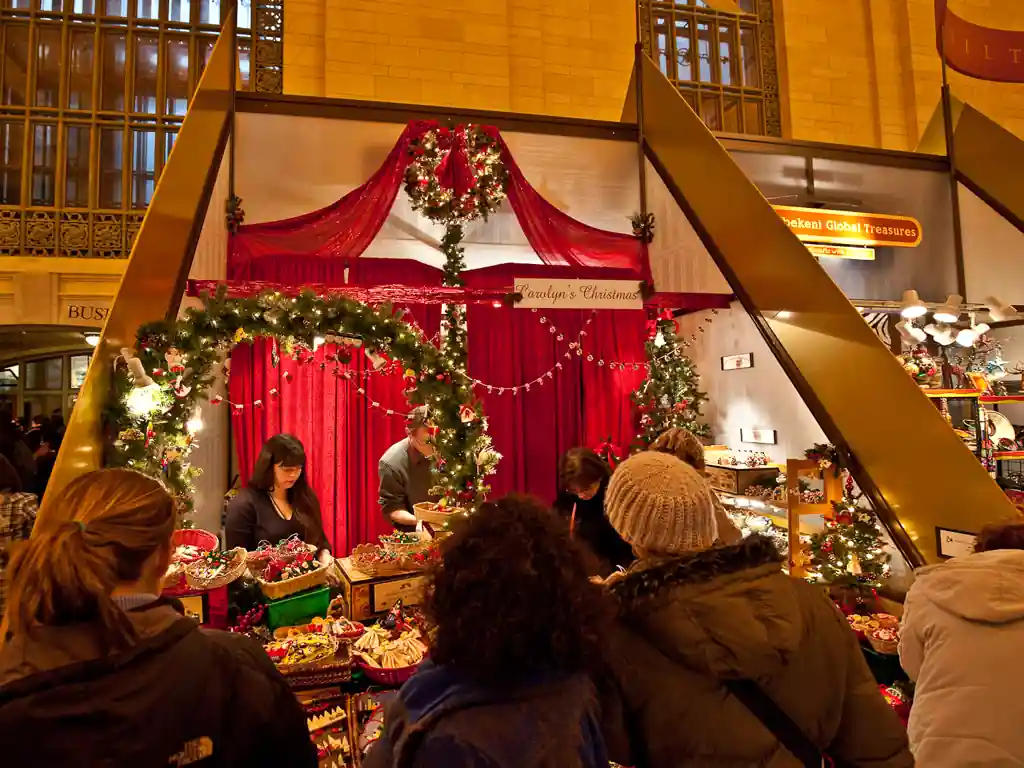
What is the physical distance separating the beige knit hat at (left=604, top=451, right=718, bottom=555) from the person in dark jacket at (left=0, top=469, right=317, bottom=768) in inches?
30.5

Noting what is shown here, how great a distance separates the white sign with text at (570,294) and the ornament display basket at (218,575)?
7.51ft

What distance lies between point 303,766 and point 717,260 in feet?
14.0

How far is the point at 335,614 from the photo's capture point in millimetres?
2670

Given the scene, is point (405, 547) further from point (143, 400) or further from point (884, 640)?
point (884, 640)

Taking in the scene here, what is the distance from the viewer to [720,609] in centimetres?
113

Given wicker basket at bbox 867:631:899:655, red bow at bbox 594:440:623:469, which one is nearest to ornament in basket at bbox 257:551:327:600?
wicker basket at bbox 867:631:899:655

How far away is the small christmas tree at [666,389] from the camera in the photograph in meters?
6.00

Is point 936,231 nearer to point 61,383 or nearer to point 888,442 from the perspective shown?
point 888,442

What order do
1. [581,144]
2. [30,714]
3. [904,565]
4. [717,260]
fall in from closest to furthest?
1. [30,714]
2. [904,565]
3. [717,260]
4. [581,144]

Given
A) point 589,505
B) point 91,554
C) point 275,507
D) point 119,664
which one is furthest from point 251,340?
point 119,664

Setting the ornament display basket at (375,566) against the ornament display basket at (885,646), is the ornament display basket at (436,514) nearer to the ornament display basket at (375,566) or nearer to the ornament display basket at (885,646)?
the ornament display basket at (375,566)

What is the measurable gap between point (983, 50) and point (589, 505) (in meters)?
6.00

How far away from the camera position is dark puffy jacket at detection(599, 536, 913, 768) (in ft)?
3.64

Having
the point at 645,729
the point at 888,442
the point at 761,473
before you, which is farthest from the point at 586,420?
the point at 645,729
